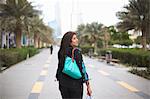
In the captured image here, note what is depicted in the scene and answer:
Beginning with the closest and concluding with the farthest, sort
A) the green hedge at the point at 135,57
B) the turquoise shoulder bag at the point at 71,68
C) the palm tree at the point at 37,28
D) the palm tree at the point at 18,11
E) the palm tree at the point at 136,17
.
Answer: the turquoise shoulder bag at the point at 71,68, the green hedge at the point at 135,57, the palm tree at the point at 136,17, the palm tree at the point at 18,11, the palm tree at the point at 37,28

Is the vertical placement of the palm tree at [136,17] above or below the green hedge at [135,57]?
above

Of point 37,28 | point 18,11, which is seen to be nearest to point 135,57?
point 18,11

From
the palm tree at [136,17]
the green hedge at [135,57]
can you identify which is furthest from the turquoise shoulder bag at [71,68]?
the palm tree at [136,17]

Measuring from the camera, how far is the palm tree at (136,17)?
26.4 metres

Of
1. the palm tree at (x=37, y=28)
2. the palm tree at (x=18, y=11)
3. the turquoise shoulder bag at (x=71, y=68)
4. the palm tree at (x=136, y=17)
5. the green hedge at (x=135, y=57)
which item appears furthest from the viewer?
the palm tree at (x=37, y=28)

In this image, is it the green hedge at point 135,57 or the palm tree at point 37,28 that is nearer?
the green hedge at point 135,57

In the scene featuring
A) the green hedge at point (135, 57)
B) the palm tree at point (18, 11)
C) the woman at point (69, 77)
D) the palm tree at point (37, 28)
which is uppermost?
the palm tree at point (18, 11)

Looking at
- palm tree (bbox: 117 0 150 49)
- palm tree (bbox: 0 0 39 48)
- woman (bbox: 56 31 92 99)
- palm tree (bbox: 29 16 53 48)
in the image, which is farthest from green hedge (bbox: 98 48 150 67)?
woman (bbox: 56 31 92 99)

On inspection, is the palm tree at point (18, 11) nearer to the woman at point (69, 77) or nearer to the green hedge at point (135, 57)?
the green hedge at point (135, 57)

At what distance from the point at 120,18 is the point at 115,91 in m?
17.0

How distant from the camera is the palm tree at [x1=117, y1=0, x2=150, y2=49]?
26.4 meters

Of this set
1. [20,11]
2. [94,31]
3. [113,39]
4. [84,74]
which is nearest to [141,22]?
[20,11]

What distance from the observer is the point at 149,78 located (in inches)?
628

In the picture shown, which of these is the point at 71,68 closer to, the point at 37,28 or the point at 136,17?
the point at 136,17
